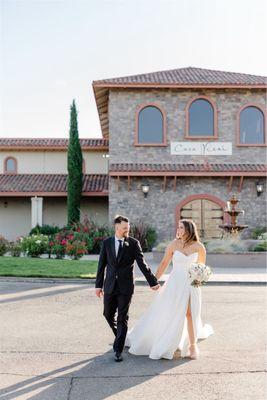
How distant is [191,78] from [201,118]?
206cm

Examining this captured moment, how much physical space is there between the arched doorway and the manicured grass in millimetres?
6983

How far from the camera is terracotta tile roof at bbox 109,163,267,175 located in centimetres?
2053

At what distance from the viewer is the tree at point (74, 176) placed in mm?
23281

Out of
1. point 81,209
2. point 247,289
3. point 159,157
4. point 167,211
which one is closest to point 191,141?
point 159,157

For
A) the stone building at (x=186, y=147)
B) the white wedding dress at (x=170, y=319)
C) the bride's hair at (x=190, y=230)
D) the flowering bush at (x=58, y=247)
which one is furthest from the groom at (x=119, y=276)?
the stone building at (x=186, y=147)

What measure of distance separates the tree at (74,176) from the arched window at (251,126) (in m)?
8.21

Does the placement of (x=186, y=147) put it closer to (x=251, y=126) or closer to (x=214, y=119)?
(x=214, y=119)

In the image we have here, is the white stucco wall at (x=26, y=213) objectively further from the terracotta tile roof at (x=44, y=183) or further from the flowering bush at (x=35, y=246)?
the flowering bush at (x=35, y=246)

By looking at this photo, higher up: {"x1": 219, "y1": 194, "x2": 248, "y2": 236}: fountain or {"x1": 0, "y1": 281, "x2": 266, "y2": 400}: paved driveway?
{"x1": 219, "y1": 194, "x2": 248, "y2": 236}: fountain

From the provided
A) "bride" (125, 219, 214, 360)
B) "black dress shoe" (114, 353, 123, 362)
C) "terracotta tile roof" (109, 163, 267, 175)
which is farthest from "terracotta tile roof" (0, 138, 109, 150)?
"black dress shoe" (114, 353, 123, 362)

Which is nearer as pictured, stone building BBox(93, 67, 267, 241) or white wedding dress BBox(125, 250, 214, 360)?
white wedding dress BBox(125, 250, 214, 360)

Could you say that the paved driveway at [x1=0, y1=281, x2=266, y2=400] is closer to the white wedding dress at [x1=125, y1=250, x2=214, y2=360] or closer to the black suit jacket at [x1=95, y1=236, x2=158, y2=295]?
the white wedding dress at [x1=125, y1=250, x2=214, y2=360]

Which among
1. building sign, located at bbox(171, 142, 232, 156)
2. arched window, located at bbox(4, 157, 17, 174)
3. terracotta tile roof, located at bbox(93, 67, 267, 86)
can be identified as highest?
terracotta tile roof, located at bbox(93, 67, 267, 86)

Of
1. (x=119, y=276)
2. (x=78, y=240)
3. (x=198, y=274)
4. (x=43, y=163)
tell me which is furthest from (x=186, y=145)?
(x=119, y=276)
